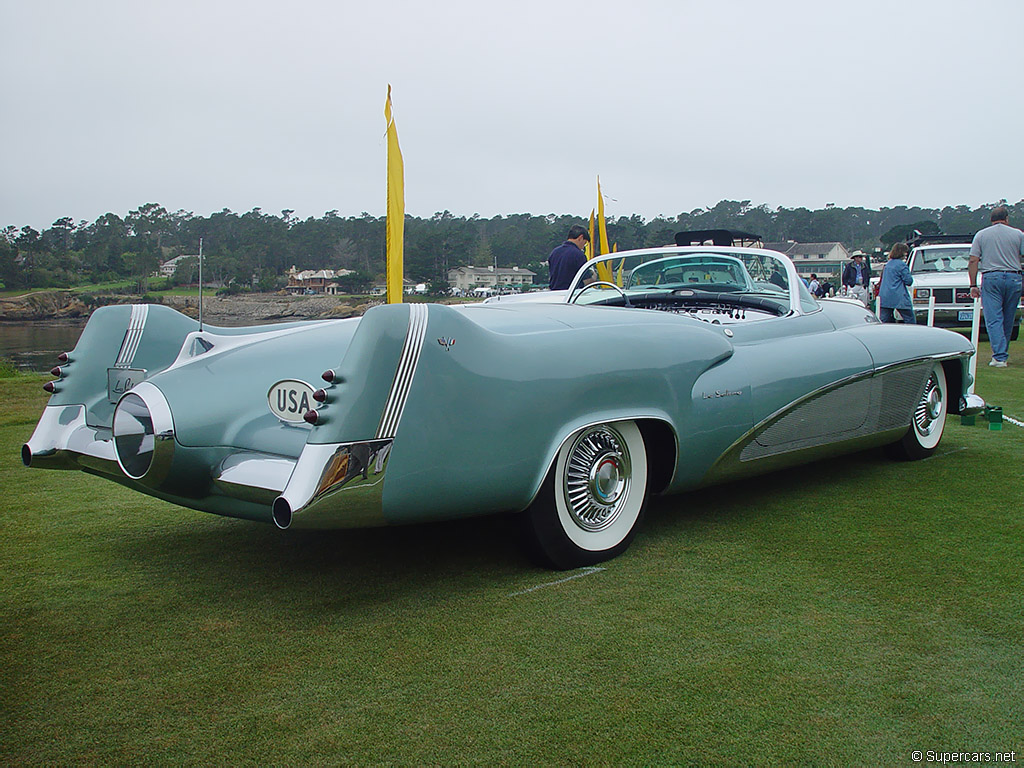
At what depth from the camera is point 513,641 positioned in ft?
8.04

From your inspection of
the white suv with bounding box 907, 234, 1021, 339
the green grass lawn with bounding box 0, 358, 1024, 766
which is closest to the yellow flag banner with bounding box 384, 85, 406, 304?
the green grass lawn with bounding box 0, 358, 1024, 766

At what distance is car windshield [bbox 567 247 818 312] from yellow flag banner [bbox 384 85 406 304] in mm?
1184

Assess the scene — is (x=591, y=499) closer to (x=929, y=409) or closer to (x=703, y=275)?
(x=703, y=275)

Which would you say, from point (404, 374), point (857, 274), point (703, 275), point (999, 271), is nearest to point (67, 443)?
point (404, 374)

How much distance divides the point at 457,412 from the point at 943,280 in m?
13.7

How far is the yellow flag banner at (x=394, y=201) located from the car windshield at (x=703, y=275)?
3.88ft

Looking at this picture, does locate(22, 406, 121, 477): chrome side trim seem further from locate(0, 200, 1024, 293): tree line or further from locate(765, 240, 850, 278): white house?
locate(765, 240, 850, 278): white house

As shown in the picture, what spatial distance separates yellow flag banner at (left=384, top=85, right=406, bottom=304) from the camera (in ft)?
18.1

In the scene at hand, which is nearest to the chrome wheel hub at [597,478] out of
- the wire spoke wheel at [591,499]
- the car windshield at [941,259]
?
the wire spoke wheel at [591,499]

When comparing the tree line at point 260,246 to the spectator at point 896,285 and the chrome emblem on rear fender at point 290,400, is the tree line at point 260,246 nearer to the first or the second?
the spectator at point 896,285

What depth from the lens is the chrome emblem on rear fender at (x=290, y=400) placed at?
2891 mm

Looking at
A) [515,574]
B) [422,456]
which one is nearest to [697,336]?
[515,574]

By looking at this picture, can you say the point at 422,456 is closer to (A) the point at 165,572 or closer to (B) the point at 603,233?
(A) the point at 165,572

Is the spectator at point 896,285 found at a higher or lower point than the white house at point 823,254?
lower
